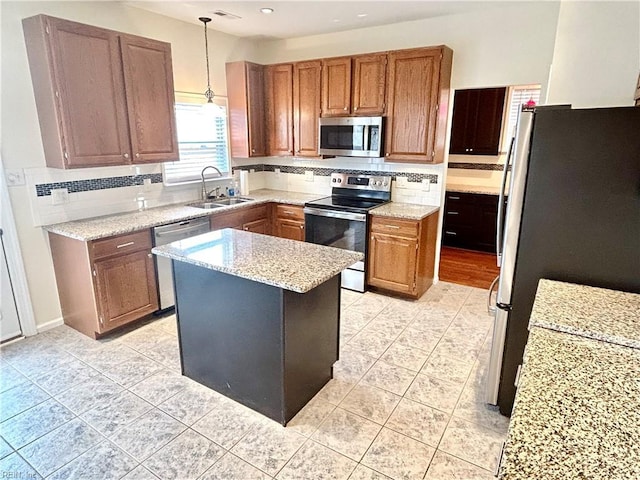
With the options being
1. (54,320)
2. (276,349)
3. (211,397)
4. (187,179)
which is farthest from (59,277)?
(276,349)

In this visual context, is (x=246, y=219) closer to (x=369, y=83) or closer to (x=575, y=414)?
(x=369, y=83)

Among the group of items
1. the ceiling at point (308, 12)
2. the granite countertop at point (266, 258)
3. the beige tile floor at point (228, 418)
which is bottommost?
the beige tile floor at point (228, 418)

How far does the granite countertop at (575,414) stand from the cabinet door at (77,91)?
3255 millimetres

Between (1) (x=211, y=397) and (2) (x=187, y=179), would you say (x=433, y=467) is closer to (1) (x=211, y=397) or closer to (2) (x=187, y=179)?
(1) (x=211, y=397)

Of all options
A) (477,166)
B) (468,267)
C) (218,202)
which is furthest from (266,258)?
(477,166)

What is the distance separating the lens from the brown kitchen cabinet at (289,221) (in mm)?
4445

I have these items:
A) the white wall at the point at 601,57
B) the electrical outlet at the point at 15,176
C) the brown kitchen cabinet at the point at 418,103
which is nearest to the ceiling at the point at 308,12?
the brown kitchen cabinet at the point at 418,103

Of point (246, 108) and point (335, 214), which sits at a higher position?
point (246, 108)

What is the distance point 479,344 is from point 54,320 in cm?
360

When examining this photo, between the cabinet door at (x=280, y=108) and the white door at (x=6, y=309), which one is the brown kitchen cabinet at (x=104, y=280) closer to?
the white door at (x=6, y=309)

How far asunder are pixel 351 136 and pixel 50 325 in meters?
3.29

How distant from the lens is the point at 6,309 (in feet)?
10.1

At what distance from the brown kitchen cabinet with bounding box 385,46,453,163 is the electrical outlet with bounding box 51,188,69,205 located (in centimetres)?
298

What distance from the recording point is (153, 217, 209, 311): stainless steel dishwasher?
11.1 ft
